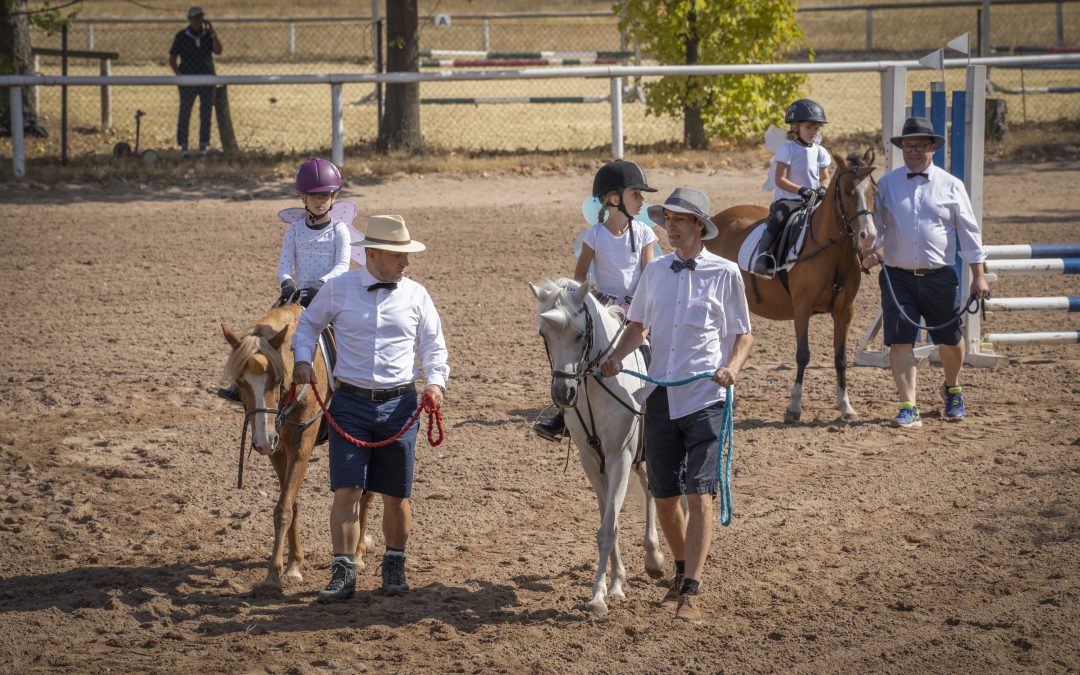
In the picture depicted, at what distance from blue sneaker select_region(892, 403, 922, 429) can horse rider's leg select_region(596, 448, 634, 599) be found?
3694 mm

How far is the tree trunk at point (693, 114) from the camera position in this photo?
20.0 m

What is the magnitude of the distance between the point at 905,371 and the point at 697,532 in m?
4.16

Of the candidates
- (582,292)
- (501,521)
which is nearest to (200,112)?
(501,521)

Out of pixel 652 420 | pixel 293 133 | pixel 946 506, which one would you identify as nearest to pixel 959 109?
pixel 946 506

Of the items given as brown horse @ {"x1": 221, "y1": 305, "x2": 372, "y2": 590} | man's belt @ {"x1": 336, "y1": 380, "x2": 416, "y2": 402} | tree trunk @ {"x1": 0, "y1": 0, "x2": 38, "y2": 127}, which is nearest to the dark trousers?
tree trunk @ {"x1": 0, "y1": 0, "x2": 38, "y2": 127}

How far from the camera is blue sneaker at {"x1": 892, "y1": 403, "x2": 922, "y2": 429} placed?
9.61 metres

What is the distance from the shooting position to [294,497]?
7.02m

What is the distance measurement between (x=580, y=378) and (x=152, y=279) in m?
9.33

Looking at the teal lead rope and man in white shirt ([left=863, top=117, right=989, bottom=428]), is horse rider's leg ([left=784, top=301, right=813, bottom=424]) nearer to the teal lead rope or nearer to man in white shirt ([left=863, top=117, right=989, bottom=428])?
man in white shirt ([left=863, top=117, right=989, bottom=428])

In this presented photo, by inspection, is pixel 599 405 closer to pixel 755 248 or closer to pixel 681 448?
pixel 681 448

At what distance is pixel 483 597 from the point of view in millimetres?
6711

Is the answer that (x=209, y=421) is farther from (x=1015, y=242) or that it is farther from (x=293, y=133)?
(x=293, y=133)

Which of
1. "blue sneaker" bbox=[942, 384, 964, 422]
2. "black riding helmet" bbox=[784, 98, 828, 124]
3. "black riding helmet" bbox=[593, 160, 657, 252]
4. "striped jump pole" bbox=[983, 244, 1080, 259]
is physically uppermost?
"black riding helmet" bbox=[784, 98, 828, 124]

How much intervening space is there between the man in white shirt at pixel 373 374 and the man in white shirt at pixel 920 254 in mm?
4436
